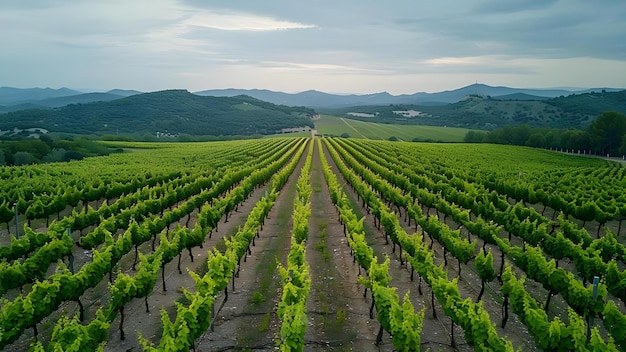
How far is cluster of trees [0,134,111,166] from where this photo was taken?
71562 mm

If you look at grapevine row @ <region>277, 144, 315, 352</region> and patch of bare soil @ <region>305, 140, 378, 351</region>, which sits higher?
grapevine row @ <region>277, 144, 315, 352</region>

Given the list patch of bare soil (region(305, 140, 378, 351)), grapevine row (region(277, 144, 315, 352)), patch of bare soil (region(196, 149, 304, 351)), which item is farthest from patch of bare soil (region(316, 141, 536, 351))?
patch of bare soil (region(196, 149, 304, 351))

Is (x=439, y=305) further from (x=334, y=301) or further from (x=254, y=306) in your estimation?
(x=254, y=306)

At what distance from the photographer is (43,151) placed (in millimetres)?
79375

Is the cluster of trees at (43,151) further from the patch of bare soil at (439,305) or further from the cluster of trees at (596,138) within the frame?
the cluster of trees at (596,138)

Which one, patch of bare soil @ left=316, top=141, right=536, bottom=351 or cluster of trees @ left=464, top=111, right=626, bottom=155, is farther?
cluster of trees @ left=464, top=111, right=626, bottom=155

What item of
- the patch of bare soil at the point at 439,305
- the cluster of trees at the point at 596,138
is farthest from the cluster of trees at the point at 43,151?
the cluster of trees at the point at 596,138

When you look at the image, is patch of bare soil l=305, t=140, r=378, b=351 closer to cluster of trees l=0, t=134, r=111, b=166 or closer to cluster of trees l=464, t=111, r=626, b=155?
cluster of trees l=0, t=134, r=111, b=166

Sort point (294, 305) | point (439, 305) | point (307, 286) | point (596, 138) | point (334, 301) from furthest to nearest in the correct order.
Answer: point (596, 138), point (334, 301), point (439, 305), point (307, 286), point (294, 305)

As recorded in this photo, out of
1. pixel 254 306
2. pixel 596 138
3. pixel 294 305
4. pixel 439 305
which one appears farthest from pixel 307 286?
pixel 596 138

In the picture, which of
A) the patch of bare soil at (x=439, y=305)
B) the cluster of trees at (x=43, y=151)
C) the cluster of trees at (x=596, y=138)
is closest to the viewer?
the patch of bare soil at (x=439, y=305)

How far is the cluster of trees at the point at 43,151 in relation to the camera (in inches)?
2817

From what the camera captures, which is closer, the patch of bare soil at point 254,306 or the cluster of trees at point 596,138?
the patch of bare soil at point 254,306

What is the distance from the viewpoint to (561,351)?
476 inches
